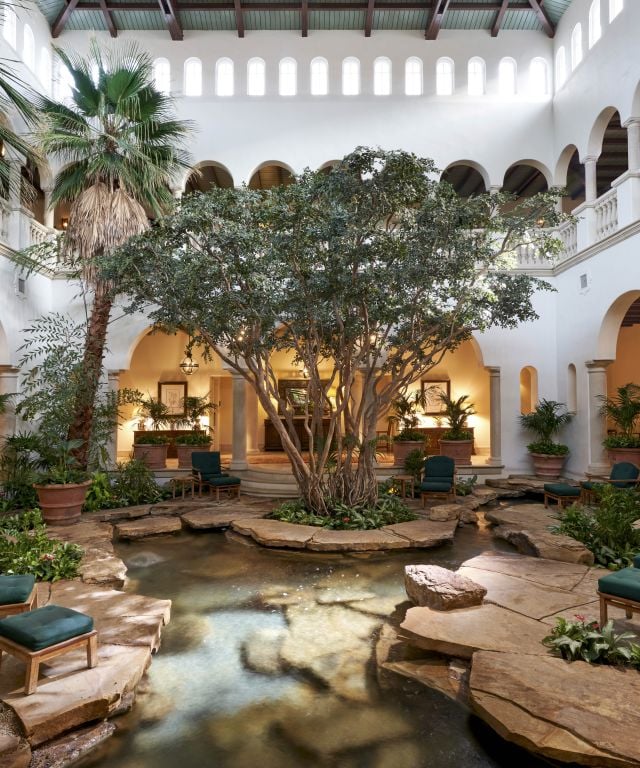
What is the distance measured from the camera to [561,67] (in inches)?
548

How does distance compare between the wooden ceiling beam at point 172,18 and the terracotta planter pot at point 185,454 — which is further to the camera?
the terracotta planter pot at point 185,454

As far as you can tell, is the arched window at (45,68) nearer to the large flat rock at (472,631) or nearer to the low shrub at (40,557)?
the low shrub at (40,557)

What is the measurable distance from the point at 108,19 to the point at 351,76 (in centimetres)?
618

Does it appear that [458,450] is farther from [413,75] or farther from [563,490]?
[413,75]

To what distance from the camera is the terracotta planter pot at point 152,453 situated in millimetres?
13781

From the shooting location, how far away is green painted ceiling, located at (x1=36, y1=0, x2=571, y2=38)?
551 inches

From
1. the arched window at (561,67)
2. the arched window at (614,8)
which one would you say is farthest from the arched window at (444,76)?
the arched window at (614,8)

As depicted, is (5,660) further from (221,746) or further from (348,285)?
(348,285)

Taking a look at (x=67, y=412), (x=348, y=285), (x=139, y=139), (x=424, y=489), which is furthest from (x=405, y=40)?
(x=67, y=412)

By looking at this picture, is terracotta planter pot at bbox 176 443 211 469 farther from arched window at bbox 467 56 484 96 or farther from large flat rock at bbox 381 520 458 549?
arched window at bbox 467 56 484 96

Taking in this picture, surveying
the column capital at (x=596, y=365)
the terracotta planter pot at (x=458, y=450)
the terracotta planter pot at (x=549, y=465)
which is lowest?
the terracotta planter pot at (x=549, y=465)

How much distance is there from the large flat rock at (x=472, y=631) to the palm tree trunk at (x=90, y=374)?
293 inches

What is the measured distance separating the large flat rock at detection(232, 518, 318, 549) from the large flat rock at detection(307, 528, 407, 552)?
0.62ft

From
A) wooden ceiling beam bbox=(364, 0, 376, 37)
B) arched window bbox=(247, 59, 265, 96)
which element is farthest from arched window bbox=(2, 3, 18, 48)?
wooden ceiling beam bbox=(364, 0, 376, 37)
